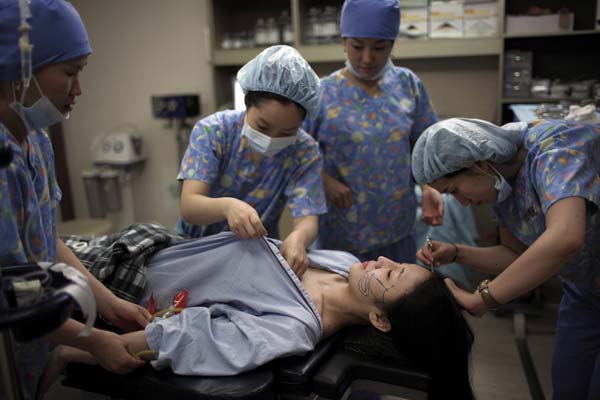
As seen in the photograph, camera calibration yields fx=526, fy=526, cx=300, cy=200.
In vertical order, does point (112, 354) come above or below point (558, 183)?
below

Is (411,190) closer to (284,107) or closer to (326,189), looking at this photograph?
(326,189)

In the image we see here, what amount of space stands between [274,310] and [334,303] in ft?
0.66

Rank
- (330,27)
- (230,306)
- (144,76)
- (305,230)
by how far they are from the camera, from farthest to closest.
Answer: (144,76) < (330,27) < (305,230) < (230,306)

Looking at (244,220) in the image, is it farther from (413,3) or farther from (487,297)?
(413,3)

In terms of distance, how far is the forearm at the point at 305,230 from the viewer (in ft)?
5.55

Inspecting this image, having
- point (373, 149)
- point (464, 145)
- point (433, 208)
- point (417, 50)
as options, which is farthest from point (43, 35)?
point (417, 50)

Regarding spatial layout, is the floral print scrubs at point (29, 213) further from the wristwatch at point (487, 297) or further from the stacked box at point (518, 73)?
the stacked box at point (518, 73)

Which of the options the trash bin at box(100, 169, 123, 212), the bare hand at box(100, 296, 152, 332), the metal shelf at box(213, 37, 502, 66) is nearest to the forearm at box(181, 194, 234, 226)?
the bare hand at box(100, 296, 152, 332)

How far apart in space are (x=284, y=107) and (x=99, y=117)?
3.42 m

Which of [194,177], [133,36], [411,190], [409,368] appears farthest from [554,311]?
[133,36]

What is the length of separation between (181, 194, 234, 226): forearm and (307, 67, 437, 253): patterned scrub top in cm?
61

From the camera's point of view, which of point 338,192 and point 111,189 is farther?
point 111,189

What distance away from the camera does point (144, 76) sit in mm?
4402

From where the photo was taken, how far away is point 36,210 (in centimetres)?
112
